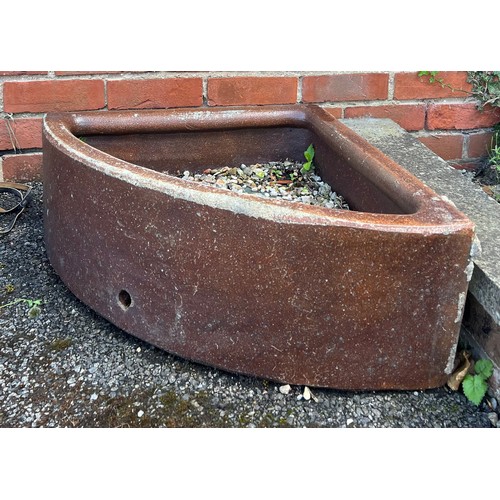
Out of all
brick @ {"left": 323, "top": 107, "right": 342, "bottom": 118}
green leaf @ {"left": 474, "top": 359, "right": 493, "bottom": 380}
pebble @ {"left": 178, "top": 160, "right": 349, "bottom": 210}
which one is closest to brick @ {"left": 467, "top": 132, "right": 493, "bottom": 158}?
brick @ {"left": 323, "top": 107, "right": 342, "bottom": 118}

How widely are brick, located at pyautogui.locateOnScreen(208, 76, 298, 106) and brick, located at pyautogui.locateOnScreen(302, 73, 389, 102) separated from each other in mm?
57

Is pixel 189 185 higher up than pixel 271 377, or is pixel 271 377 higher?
pixel 189 185

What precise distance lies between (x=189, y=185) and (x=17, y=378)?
1.87 ft

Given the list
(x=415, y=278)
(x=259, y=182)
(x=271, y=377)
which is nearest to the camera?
(x=415, y=278)

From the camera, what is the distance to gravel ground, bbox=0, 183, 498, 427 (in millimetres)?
1429

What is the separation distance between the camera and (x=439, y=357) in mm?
1476

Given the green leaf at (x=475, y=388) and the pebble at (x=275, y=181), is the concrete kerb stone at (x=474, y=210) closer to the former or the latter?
the green leaf at (x=475, y=388)

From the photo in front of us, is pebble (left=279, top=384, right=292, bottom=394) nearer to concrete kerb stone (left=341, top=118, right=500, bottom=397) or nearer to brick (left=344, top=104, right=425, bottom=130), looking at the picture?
concrete kerb stone (left=341, top=118, right=500, bottom=397)

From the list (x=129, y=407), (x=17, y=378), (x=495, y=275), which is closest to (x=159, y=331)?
(x=129, y=407)

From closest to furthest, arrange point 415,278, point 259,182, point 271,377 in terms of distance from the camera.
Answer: point 415,278, point 271,377, point 259,182

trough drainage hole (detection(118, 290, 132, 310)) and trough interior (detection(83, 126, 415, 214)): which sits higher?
trough interior (detection(83, 126, 415, 214))

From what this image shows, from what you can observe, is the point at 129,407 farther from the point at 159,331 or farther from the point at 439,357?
the point at 439,357

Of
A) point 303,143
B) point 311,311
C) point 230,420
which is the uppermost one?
point 303,143

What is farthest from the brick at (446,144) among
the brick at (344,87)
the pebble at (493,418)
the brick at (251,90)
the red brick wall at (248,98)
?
the pebble at (493,418)
